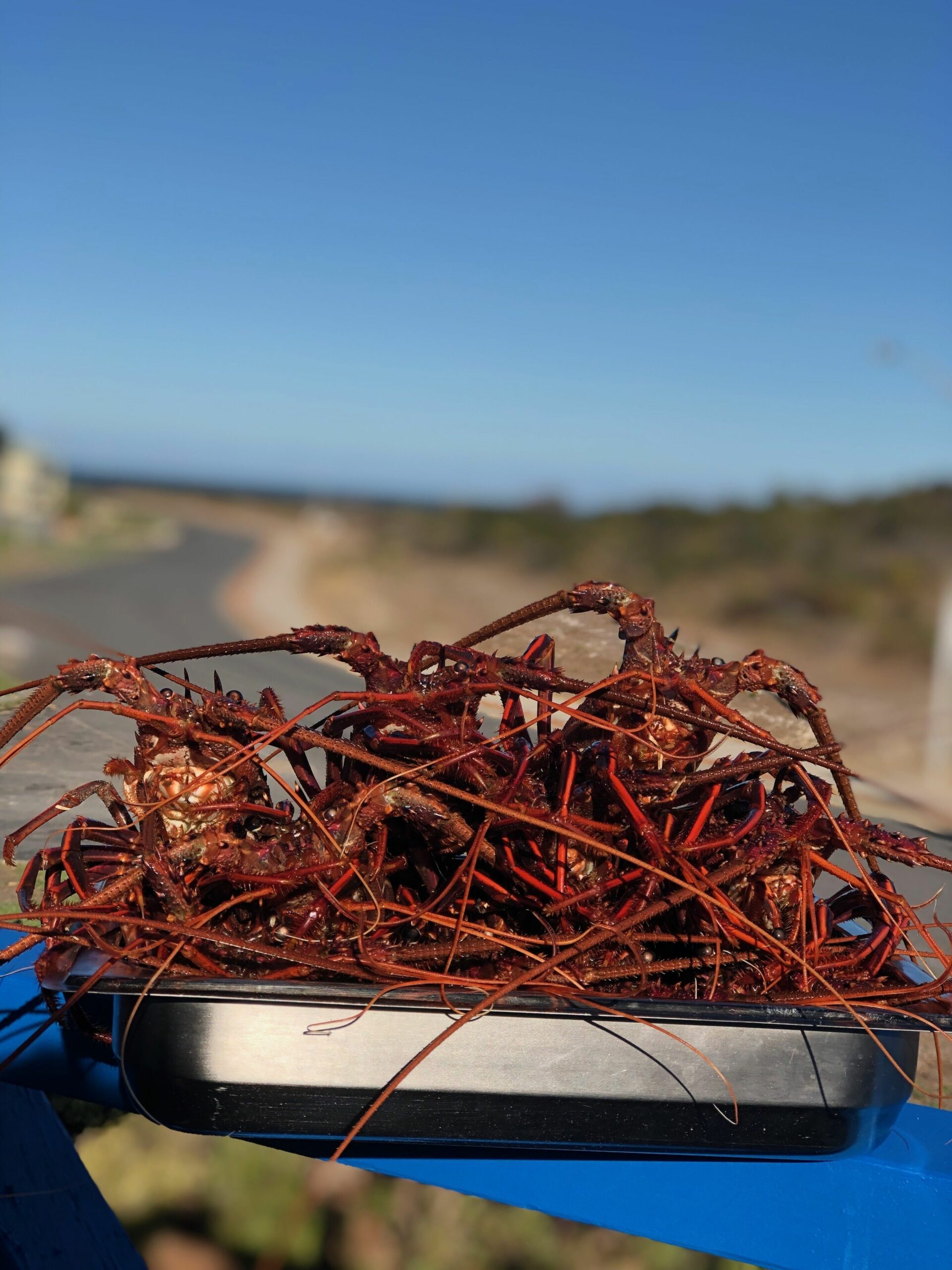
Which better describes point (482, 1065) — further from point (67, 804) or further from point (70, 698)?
point (70, 698)

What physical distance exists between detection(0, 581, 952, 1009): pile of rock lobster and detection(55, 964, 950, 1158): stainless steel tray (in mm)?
28

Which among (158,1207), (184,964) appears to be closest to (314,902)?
(184,964)

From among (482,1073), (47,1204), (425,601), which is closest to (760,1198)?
(482,1073)

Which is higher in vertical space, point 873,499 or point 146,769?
point 873,499

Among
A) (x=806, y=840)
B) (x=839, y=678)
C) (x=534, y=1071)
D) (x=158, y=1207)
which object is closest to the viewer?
(x=534, y=1071)

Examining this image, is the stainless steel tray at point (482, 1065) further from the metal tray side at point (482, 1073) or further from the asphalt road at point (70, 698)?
the asphalt road at point (70, 698)

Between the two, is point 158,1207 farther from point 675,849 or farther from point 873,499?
point 873,499

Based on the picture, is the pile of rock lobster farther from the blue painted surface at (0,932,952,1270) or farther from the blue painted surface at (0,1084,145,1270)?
the blue painted surface at (0,1084,145,1270)

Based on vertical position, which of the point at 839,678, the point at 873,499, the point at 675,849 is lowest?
the point at 839,678

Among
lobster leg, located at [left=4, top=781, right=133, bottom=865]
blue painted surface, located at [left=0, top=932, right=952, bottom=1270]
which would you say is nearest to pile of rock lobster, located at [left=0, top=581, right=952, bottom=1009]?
lobster leg, located at [left=4, top=781, right=133, bottom=865]

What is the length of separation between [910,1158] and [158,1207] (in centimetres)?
138

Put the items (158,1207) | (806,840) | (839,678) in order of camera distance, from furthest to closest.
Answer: (839,678) < (158,1207) < (806,840)

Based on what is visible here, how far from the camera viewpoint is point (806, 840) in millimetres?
763

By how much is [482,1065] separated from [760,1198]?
11.5 inches
